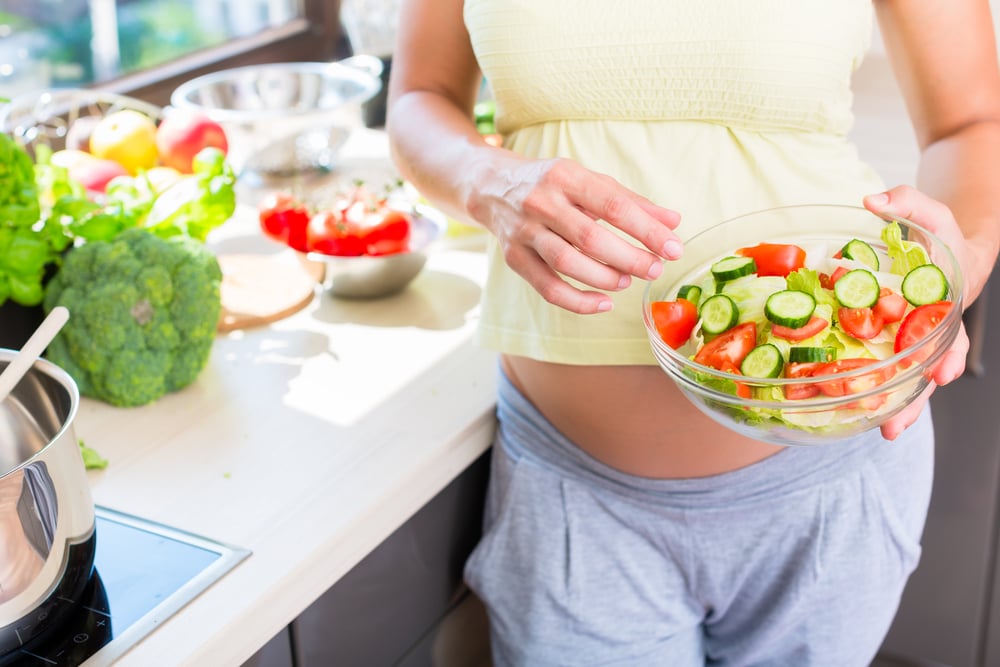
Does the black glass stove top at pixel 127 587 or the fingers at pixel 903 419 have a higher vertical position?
the fingers at pixel 903 419

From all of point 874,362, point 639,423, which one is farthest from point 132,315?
point 874,362

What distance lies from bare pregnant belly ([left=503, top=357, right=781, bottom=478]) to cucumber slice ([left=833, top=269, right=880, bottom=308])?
0.74 feet

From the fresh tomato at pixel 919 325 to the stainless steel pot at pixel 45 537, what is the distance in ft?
2.10

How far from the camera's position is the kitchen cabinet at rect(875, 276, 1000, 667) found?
1613mm

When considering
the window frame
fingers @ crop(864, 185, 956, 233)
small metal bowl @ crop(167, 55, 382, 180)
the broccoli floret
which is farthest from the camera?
the window frame

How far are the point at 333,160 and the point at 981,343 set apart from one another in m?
1.04

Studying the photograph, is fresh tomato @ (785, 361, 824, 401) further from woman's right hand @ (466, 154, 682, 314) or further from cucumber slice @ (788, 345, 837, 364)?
woman's right hand @ (466, 154, 682, 314)

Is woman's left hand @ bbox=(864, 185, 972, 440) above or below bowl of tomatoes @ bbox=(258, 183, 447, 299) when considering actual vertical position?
above

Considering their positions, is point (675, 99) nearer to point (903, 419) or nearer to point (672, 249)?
point (672, 249)

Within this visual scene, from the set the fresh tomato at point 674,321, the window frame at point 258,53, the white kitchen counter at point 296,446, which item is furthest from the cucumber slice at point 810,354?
the window frame at point 258,53

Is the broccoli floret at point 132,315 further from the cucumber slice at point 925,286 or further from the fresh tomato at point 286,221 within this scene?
the cucumber slice at point 925,286

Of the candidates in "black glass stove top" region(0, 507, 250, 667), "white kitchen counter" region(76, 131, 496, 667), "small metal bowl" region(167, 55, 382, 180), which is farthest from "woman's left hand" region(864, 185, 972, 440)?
"small metal bowl" region(167, 55, 382, 180)

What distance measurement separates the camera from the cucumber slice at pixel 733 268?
0.94 meters

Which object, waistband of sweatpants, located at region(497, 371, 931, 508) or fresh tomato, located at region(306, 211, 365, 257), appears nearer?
waistband of sweatpants, located at region(497, 371, 931, 508)
